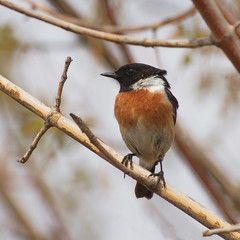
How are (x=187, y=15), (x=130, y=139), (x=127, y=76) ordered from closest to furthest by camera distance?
1. (x=187, y=15)
2. (x=130, y=139)
3. (x=127, y=76)

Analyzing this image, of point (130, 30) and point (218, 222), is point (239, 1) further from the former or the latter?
point (218, 222)

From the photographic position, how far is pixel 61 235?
5910 mm

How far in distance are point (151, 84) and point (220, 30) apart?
71.2 inches

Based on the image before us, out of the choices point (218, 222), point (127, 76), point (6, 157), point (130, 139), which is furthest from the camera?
point (6, 157)

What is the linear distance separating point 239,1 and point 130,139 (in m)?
1.64

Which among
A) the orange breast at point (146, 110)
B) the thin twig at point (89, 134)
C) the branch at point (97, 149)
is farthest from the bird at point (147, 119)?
the thin twig at point (89, 134)

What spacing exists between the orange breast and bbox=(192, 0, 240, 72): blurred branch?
56.6 inches

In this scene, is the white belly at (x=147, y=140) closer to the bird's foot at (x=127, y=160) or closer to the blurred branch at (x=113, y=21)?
the bird's foot at (x=127, y=160)

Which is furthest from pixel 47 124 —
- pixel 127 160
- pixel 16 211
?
pixel 16 211

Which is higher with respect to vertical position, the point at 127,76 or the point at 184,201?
the point at 127,76

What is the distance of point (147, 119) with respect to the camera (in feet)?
16.7

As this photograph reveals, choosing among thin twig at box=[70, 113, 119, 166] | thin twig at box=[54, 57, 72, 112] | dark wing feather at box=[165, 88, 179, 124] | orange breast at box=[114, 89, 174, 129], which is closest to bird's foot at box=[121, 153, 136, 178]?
orange breast at box=[114, 89, 174, 129]

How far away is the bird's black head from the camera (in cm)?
564

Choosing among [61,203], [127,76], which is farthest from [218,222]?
[61,203]
